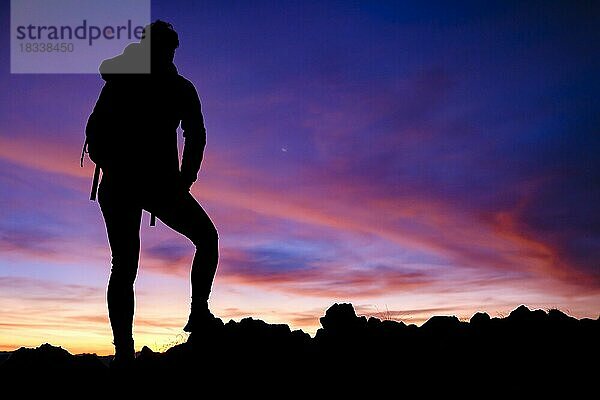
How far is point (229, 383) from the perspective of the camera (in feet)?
24.2

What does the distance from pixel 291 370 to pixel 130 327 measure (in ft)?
7.78

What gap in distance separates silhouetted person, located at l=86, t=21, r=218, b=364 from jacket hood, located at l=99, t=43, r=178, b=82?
0.01 m

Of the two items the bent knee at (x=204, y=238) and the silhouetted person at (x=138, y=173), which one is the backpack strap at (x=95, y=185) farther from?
the bent knee at (x=204, y=238)

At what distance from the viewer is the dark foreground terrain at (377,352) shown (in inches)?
296

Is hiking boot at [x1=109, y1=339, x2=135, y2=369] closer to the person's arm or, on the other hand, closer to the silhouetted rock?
the person's arm

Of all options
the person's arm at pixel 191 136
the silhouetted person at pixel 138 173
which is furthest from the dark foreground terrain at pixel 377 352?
the person's arm at pixel 191 136

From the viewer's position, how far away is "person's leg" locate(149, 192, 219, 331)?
8.20 meters

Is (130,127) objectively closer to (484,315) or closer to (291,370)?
(291,370)

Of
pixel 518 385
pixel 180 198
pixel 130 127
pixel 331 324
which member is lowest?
pixel 518 385

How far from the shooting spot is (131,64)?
27.5ft

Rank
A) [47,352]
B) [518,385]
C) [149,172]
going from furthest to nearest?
[47,352] → [149,172] → [518,385]

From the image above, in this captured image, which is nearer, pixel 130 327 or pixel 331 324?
pixel 130 327

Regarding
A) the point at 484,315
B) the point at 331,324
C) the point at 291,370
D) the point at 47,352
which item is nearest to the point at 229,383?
the point at 291,370

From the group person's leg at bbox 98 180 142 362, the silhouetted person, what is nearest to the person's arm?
the silhouetted person
